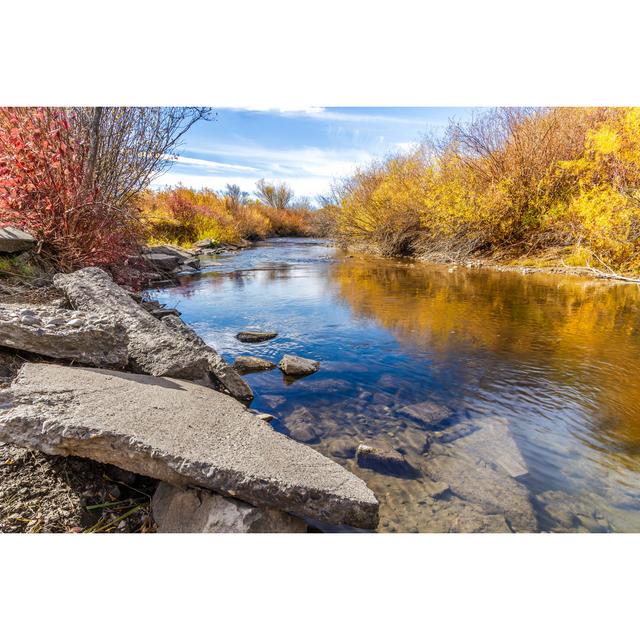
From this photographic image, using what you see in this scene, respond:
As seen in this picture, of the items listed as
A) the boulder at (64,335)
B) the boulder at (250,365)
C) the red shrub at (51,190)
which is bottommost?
the boulder at (250,365)

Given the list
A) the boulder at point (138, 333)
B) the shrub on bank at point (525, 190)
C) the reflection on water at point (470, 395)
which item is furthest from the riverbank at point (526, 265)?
the boulder at point (138, 333)

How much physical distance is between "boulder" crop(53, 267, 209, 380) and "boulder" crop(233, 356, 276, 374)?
99cm

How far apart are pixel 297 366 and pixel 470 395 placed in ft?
5.78

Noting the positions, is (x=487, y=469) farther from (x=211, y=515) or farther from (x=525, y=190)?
(x=525, y=190)

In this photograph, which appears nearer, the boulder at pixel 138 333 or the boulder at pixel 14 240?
the boulder at pixel 138 333

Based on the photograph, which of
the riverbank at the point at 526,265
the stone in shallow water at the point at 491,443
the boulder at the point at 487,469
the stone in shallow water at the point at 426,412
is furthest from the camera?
the riverbank at the point at 526,265

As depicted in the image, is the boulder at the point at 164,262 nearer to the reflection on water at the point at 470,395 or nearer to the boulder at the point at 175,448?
the reflection on water at the point at 470,395

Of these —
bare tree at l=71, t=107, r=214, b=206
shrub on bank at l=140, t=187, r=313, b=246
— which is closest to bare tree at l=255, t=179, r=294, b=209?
shrub on bank at l=140, t=187, r=313, b=246

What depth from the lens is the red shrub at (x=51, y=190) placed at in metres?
4.14

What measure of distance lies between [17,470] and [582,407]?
4.14 m

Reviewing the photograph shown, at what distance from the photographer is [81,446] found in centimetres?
188

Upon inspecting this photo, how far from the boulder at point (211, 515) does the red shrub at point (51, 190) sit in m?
3.77

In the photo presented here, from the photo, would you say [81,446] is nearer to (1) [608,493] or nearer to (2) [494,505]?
(2) [494,505]

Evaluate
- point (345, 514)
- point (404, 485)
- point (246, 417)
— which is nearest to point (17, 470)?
point (246, 417)
